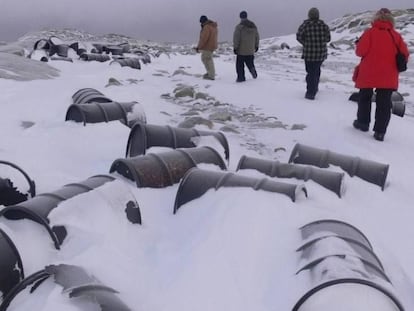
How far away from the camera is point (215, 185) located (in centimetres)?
371

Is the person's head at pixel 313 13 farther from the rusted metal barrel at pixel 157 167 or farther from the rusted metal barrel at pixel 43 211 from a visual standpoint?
the rusted metal barrel at pixel 43 211

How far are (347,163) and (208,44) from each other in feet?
25.7

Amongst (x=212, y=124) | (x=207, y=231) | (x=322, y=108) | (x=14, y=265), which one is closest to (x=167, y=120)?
(x=212, y=124)

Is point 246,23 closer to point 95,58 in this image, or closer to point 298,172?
point 95,58

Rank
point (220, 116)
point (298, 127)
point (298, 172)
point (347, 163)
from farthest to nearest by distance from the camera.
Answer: point (220, 116) → point (298, 127) → point (347, 163) → point (298, 172)

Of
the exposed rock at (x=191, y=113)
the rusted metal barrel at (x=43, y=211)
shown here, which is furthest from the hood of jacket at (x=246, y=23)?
the rusted metal barrel at (x=43, y=211)

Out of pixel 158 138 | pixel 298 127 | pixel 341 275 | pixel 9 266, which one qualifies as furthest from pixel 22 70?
pixel 341 275

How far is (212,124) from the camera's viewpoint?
267 inches

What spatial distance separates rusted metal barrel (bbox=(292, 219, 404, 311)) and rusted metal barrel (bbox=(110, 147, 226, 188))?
1457 mm

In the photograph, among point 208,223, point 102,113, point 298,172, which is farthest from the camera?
point 102,113

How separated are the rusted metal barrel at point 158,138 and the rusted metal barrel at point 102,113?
0.95m

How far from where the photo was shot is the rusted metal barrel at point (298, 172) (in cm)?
422

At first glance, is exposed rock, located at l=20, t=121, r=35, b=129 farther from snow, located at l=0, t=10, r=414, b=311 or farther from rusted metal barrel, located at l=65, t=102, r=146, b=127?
rusted metal barrel, located at l=65, t=102, r=146, b=127

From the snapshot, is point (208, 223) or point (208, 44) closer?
point (208, 223)
